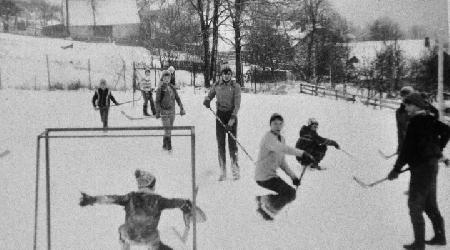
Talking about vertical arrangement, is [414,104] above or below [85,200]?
above

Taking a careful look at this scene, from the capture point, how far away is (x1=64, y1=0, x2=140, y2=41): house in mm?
48344

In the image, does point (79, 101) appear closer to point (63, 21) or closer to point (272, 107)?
point (272, 107)

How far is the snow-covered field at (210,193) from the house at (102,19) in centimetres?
3778

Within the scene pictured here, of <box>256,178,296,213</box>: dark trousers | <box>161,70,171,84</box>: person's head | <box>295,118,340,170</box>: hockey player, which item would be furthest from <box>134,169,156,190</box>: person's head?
<box>161,70,171,84</box>: person's head

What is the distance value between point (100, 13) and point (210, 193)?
46113 mm

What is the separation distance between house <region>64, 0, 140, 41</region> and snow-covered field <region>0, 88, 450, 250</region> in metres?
37.8

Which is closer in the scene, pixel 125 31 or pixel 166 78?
pixel 166 78

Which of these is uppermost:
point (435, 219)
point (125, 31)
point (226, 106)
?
point (125, 31)

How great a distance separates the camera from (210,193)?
20.8 feet

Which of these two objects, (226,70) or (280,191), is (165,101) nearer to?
(226,70)

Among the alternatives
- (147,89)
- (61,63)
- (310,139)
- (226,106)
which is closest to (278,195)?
(226,106)

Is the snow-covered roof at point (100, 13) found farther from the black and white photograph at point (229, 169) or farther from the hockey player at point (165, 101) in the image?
the hockey player at point (165, 101)

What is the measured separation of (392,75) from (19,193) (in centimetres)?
3613

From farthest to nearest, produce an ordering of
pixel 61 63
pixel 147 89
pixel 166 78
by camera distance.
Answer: pixel 61 63
pixel 147 89
pixel 166 78
